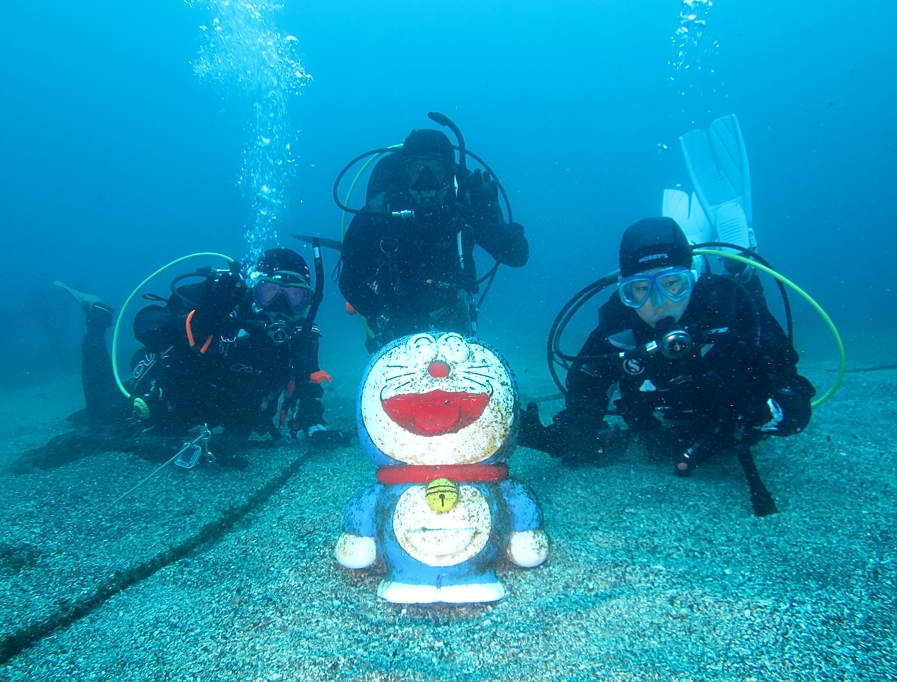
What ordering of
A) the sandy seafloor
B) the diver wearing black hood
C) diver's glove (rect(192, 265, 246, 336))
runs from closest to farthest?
the sandy seafloor
diver's glove (rect(192, 265, 246, 336))
the diver wearing black hood

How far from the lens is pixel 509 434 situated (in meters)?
2.40

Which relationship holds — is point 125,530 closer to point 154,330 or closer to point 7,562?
point 7,562

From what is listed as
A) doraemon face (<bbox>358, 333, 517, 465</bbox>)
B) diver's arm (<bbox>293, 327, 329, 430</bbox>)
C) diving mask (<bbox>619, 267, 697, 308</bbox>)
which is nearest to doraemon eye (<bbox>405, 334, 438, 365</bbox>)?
doraemon face (<bbox>358, 333, 517, 465</bbox>)

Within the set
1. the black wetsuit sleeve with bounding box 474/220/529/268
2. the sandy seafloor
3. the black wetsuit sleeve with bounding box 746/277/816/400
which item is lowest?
the sandy seafloor

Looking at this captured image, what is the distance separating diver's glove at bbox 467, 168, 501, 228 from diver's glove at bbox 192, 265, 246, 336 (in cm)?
242

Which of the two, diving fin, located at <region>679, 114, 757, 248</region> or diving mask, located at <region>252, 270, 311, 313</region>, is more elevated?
diving fin, located at <region>679, 114, 757, 248</region>

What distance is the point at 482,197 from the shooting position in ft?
16.5

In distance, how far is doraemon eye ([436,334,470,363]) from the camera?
7.93ft

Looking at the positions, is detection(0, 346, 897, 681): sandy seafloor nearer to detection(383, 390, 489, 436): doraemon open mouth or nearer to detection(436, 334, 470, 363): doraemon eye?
detection(383, 390, 489, 436): doraemon open mouth

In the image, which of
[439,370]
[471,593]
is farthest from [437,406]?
[471,593]

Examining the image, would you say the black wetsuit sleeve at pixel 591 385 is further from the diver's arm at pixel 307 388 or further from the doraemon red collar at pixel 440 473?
the diver's arm at pixel 307 388

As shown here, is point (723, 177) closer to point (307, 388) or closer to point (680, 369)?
point (680, 369)

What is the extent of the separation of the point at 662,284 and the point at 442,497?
2.10 metres

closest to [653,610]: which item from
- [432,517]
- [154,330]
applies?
[432,517]
